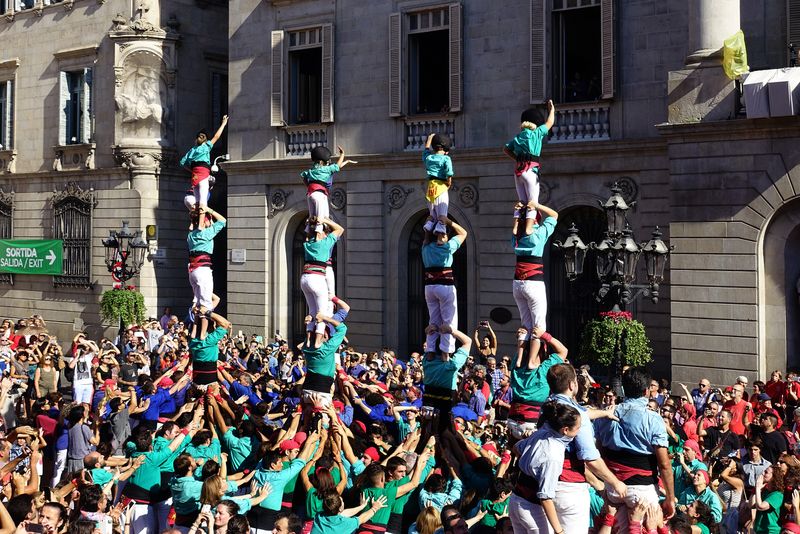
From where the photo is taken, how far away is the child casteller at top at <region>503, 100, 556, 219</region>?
42.9 feet

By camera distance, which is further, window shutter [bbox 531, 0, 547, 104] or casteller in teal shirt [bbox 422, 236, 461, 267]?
window shutter [bbox 531, 0, 547, 104]

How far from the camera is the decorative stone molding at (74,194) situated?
115ft

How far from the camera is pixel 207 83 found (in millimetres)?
34969

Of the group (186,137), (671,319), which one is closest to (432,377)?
(671,319)

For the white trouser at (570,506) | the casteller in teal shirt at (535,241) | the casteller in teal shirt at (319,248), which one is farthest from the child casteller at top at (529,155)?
the white trouser at (570,506)

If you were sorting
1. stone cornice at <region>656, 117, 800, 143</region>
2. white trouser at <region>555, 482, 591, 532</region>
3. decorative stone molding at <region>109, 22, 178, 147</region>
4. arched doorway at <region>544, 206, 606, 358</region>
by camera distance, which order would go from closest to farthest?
white trouser at <region>555, 482, 591, 532</region>
stone cornice at <region>656, 117, 800, 143</region>
arched doorway at <region>544, 206, 606, 358</region>
decorative stone molding at <region>109, 22, 178, 147</region>

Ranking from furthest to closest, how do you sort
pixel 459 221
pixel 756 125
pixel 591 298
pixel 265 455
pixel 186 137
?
pixel 186 137, pixel 459 221, pixel 591 298, pixel 756 125, pixel 265 455

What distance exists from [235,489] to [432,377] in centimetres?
390

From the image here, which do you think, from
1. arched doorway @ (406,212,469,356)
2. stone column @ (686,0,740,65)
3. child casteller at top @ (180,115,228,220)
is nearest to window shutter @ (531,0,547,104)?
arched doorway @ (406,212,469,356)

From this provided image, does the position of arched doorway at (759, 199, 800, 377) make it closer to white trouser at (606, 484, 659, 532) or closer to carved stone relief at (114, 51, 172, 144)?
white trouser at (606, 484, 659, 532)

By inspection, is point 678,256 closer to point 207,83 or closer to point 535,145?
point 535,145

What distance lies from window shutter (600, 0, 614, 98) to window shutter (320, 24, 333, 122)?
307 inches

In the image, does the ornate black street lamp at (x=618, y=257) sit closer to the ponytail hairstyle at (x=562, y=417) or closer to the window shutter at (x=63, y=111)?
the ponytail hairstyle at (x=562, y=417)

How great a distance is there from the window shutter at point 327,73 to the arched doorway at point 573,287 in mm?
7226
